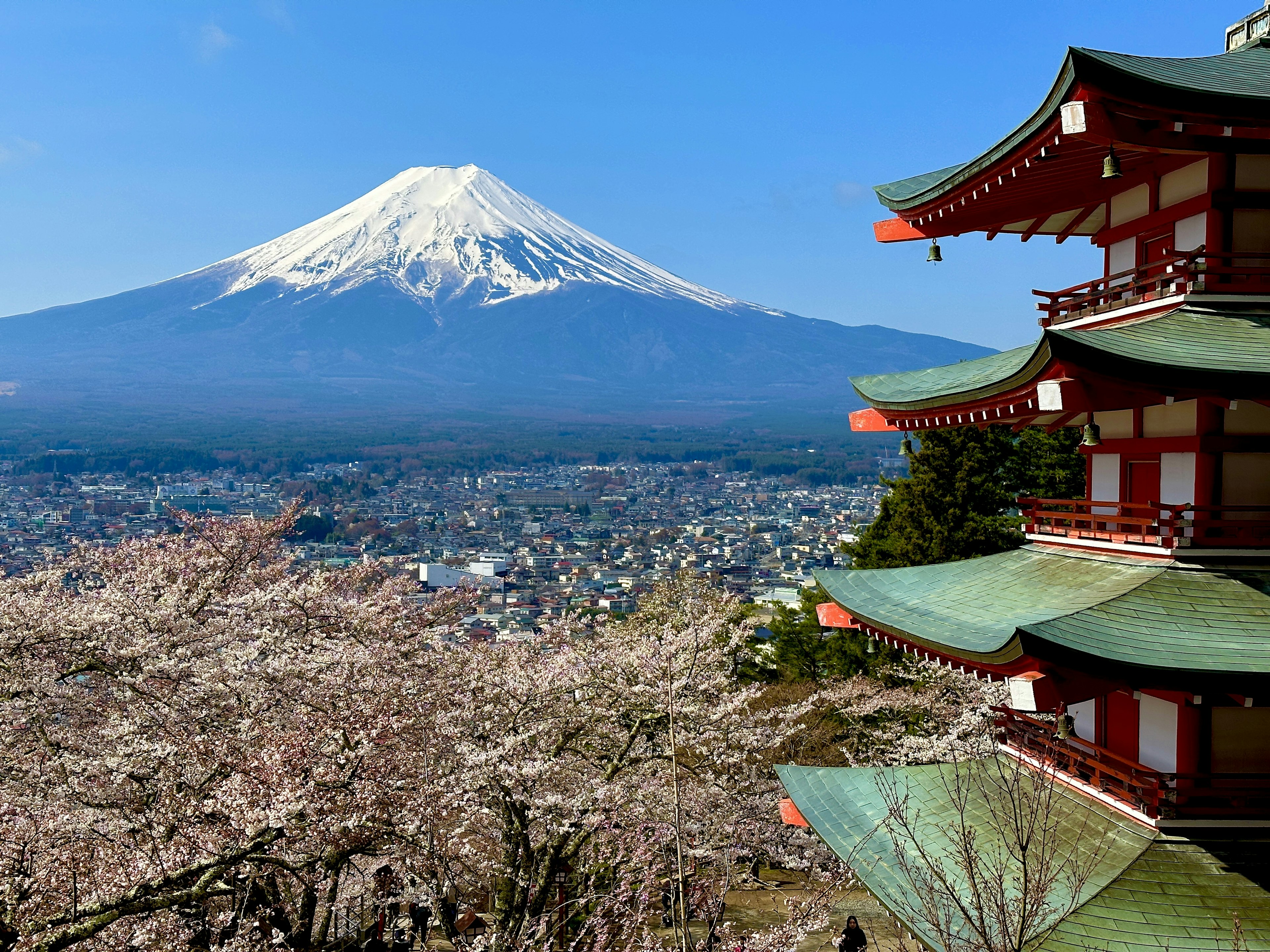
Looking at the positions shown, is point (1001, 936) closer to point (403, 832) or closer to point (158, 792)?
point (403, 832)

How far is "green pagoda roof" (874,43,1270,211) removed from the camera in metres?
6.28

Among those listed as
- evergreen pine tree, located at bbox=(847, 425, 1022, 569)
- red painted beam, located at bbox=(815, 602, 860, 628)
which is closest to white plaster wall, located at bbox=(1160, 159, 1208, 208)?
red painted beam, located at bbox=(815, 602, 860, 628)

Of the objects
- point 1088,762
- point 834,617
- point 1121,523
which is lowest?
point 1088,762

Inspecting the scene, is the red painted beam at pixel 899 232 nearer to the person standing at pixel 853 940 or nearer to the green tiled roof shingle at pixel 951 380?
the green tiled roof shingle at pixel 951 380

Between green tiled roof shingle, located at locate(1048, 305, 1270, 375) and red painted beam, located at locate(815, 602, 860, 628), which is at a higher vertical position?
green tiled roof shingle, located at locate(1048, 305, 1270, 375)

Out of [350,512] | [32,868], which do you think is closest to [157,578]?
[32,868]

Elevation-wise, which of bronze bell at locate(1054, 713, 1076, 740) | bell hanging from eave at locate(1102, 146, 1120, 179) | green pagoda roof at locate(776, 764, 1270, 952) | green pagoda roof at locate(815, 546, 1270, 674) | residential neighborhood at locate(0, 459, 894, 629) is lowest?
residential neighborhood at locate(0, 459, 894, 629)

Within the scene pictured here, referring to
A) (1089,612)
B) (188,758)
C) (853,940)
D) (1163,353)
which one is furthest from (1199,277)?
(188,758)

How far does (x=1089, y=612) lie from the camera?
6582mm

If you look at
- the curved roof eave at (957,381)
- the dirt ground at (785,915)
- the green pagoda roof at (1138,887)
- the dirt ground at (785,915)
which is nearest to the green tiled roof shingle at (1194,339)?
the curved roof eave at (957,381)

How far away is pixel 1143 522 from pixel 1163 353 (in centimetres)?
125

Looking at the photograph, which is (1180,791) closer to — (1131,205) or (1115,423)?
(1115,423)

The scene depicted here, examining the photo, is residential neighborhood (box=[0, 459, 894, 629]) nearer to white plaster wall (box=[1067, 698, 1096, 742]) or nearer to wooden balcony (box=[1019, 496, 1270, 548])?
white plaster wall (box=[1067, 698, 1096, 742])

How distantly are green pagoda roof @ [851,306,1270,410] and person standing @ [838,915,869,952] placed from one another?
6.55 m
